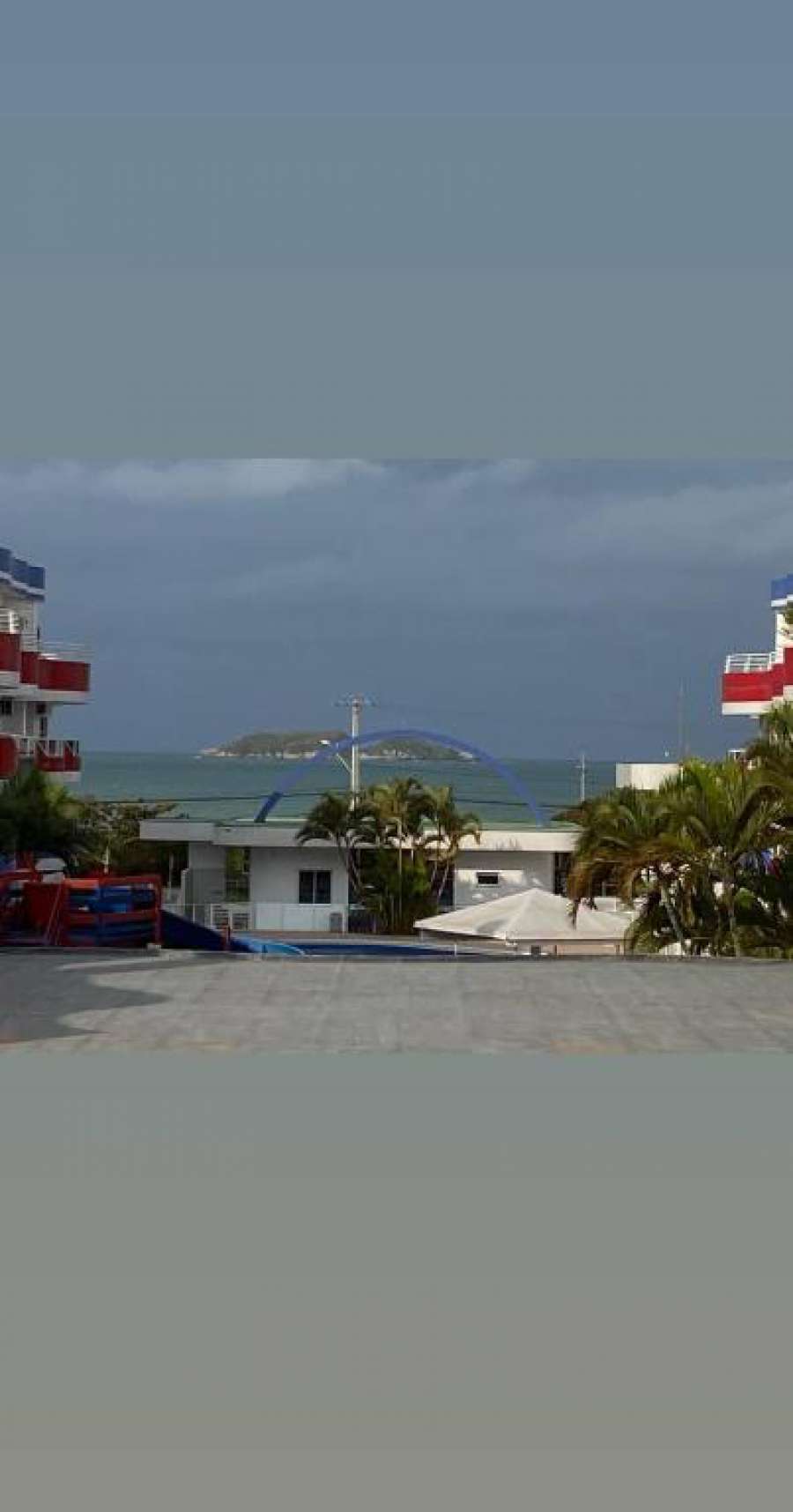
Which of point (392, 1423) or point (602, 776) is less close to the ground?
point (602, 776)

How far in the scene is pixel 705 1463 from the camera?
4.16 m

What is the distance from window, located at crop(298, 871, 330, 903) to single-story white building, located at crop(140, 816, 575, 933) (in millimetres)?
18

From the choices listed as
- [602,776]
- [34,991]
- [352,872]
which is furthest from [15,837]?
[602,776]

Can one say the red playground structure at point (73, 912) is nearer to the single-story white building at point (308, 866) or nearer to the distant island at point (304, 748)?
the single-story white building at point (308, 866)

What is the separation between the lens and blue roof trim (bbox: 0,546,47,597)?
37.2 meters

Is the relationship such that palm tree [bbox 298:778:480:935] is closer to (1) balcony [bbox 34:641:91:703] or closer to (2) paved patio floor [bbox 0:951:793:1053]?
(1) balcony [bbox 34:641:91:703]

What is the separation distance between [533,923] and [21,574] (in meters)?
19.7

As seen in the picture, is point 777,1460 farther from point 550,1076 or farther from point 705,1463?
point 550,1076

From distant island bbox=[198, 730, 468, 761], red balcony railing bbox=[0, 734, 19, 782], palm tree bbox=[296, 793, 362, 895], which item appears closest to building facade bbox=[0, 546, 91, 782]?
palm tree bbox=[296, 793, 362, 895]

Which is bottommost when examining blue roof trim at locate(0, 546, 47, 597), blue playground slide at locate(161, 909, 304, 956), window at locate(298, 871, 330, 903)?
blue playground slide at locate(161, 909, 304, 956)

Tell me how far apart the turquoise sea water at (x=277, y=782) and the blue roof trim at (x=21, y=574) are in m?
60.6

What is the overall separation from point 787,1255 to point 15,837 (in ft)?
84.5

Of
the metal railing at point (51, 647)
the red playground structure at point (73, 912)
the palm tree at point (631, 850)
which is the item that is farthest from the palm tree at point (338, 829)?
the red playground structure at point (73, 912)

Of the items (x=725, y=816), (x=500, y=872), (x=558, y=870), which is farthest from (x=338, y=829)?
(x=725, y=816)
